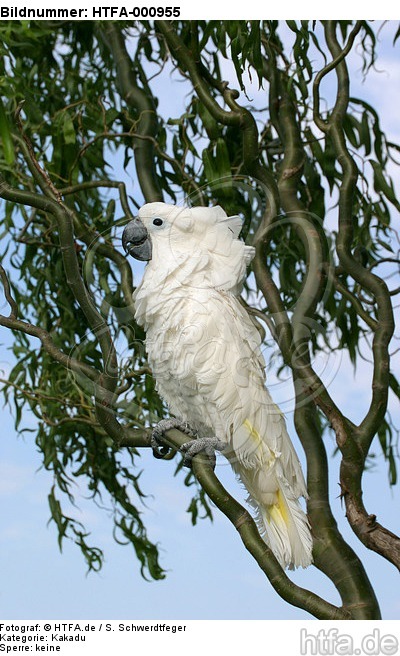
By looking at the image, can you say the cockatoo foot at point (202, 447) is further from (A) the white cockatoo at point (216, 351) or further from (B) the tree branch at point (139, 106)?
(B) the tree branch at point (139, 106)

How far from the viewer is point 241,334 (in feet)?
6.62

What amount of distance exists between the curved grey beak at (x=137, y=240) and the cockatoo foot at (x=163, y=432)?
0.40 meters

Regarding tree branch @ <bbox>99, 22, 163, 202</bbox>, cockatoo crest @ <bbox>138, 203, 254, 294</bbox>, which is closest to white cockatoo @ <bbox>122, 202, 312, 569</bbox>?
cockatoo crest @ <bbox>138, 203, 254, 294</bbox>

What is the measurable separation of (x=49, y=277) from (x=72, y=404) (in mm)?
565

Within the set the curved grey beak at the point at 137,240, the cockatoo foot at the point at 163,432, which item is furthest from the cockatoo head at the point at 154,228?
the cockatoo foot at the point at 163,432

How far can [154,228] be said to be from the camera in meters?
2.05

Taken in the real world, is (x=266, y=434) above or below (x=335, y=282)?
below

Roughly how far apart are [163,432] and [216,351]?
0.23m

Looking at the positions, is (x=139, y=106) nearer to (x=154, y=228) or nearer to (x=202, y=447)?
(x=154, y=228)

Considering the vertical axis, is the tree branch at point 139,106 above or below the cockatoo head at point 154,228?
above

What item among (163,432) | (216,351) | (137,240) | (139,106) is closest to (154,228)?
(137,240)

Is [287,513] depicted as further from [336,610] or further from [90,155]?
[90,155]

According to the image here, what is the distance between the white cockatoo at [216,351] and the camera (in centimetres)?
197
